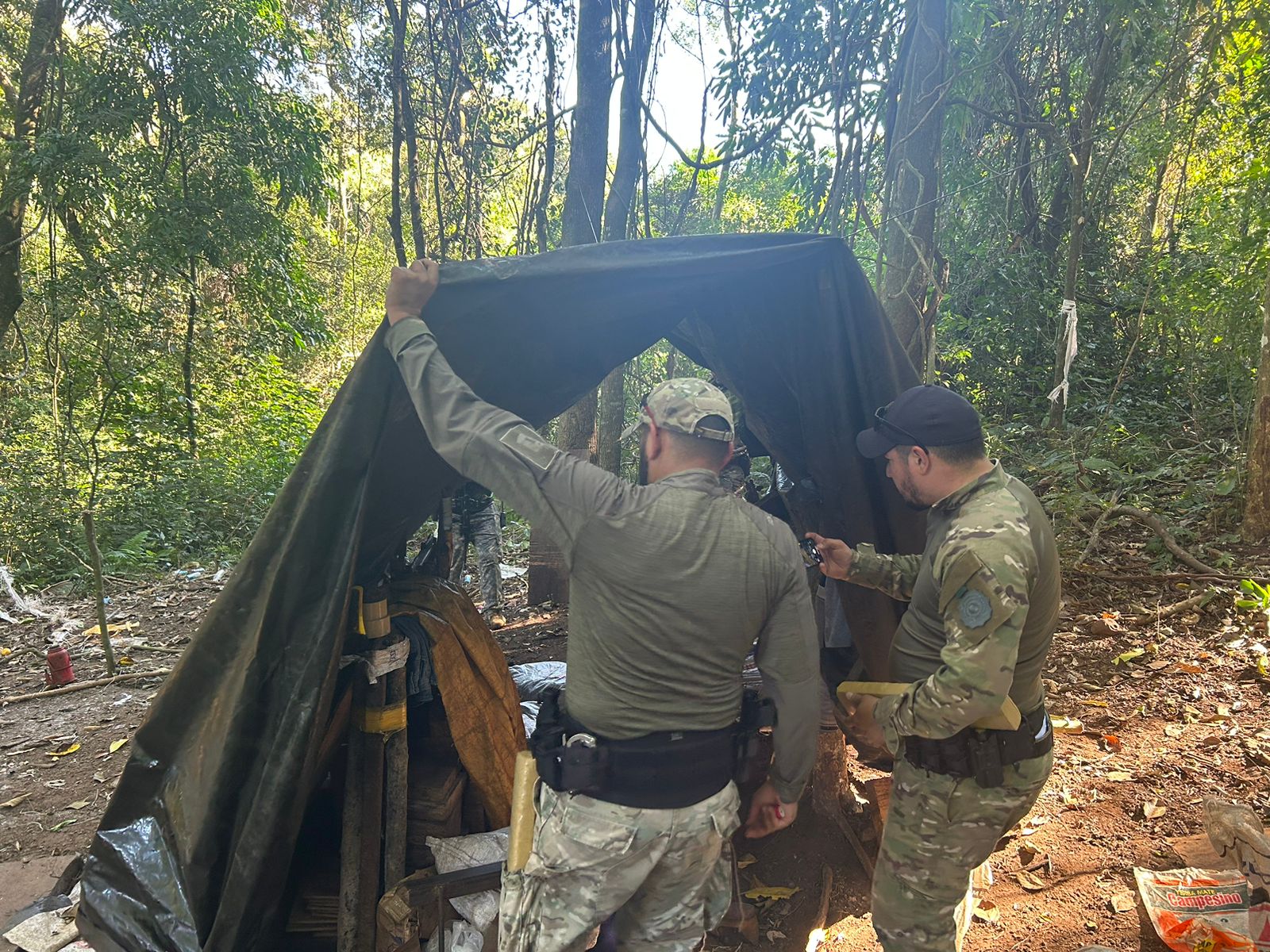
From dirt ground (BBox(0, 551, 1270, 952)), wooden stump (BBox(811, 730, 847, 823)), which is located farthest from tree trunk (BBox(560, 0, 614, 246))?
wooden stump (BBox(811, 730, 847, 823))

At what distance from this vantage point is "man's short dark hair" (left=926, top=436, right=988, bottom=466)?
208 centimetres

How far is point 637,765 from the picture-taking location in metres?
1.82

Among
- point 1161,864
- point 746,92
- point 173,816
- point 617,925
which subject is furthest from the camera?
point 746,92

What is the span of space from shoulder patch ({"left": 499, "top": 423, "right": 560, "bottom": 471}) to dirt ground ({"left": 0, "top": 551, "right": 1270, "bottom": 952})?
6.91ft

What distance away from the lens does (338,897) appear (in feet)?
7.83

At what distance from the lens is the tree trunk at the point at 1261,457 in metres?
5.54

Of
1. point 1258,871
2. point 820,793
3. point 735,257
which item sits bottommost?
point 820,793

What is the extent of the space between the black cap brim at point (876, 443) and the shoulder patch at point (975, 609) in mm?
523

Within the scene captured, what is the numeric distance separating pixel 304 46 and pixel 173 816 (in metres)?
9.70

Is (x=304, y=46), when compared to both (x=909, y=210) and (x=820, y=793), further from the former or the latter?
(x=820, y=793)

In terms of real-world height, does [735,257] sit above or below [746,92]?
below

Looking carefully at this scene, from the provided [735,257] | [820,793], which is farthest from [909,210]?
[820,793]

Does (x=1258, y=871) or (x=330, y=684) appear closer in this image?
(x=330, y=684)

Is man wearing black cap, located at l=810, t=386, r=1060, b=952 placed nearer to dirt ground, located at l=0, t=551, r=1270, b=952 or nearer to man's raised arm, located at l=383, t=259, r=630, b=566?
dirt ground, located at l=0, t=551, r=1270, b=952
